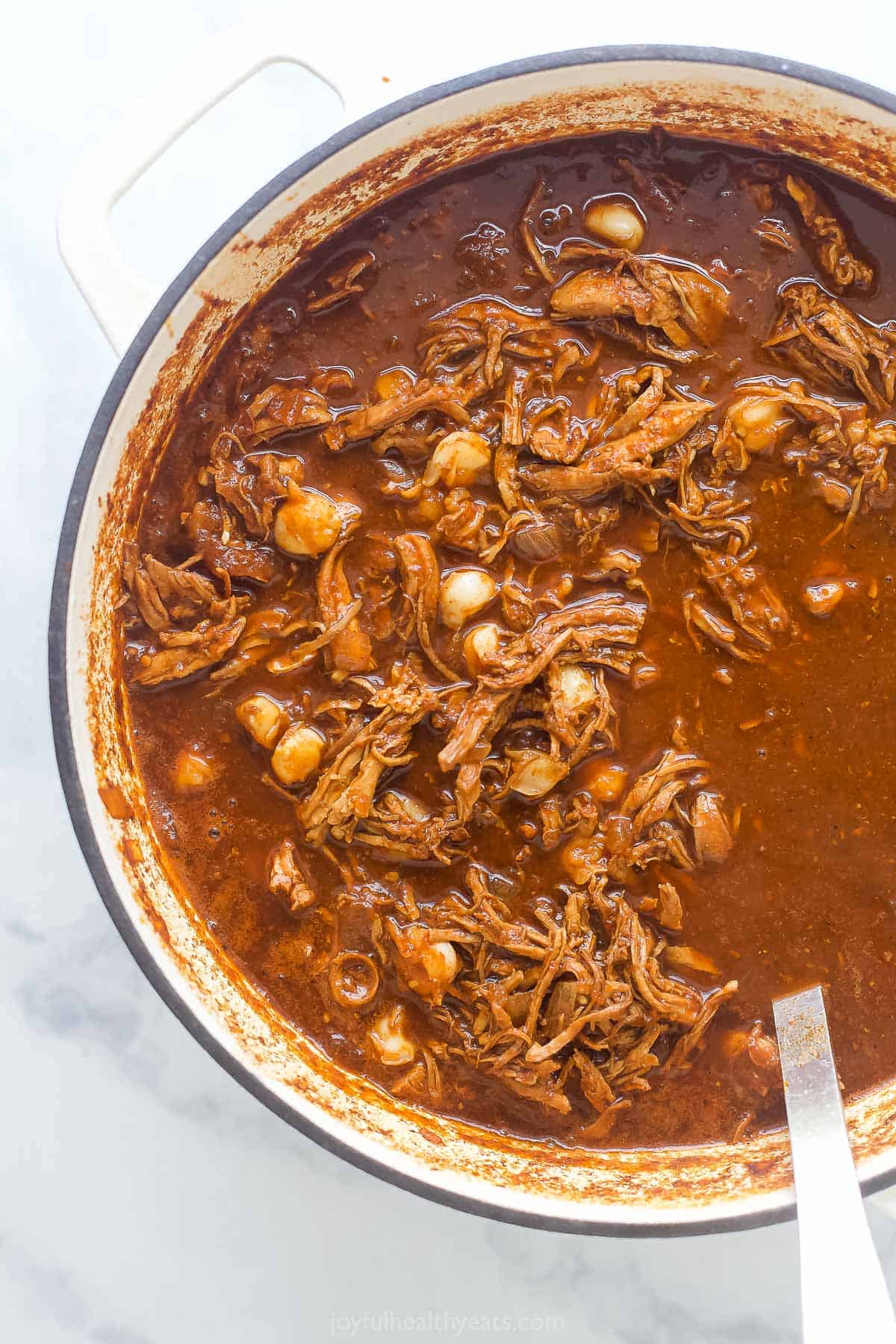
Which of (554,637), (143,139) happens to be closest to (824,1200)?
(554,637)

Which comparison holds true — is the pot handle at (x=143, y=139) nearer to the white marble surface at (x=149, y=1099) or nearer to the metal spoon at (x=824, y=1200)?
the white marble surface at (x=149, y=1099)

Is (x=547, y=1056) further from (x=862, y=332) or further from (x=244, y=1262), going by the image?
(x=862, y=332)

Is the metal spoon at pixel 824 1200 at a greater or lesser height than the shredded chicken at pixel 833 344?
lesser

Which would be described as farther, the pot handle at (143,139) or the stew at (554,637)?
the stew at (554,637)

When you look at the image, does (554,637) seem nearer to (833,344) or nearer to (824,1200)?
(833,344)

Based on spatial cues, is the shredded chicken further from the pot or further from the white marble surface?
the white marble surface

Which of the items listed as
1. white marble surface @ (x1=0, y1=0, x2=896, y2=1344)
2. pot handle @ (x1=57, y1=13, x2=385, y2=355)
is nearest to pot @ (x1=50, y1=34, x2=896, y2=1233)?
pot handle @ (x1=57, y1=13, x2=385, y2=355)

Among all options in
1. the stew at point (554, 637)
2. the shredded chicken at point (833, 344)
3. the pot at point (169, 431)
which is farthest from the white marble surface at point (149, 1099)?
the shredded chicken at point (833, 344)
